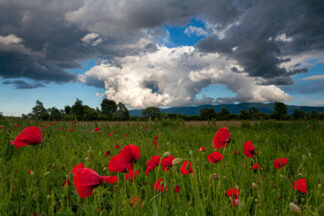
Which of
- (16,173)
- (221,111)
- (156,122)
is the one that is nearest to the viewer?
(16,173)

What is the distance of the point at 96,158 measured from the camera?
3271 mm

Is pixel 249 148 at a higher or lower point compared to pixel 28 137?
lower

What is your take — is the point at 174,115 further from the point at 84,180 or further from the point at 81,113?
the point at 81,113

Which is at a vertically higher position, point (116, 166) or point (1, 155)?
point (116, 166)

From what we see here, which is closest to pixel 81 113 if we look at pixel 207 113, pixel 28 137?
pixel 207 113

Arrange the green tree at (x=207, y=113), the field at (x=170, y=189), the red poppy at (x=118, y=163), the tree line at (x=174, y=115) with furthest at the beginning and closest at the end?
the green tree at (x=207, y=113) → the tree line at (x=174, y=115) → the field at (x=170, y=189) → the red poppy at (x=118, y=163)

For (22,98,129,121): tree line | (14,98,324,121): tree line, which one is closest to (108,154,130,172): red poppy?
(14,98,324,121): tree line

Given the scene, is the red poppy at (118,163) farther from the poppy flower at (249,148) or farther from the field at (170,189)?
the poppy flower at (249,148)

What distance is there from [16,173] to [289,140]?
19.7ft

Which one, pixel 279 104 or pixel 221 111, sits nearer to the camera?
pixel 221 111

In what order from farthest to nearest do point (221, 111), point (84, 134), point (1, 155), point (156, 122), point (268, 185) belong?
point (221, 111)
point (156, 122)
point (84, 134)
point (1, 155)
point (268, 185)

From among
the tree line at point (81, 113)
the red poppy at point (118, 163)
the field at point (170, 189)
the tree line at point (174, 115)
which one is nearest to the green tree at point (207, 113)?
the tree line at point (174, 115)

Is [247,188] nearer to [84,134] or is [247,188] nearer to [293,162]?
[293,162]

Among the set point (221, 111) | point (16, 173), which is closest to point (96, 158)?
point (16, 173)
